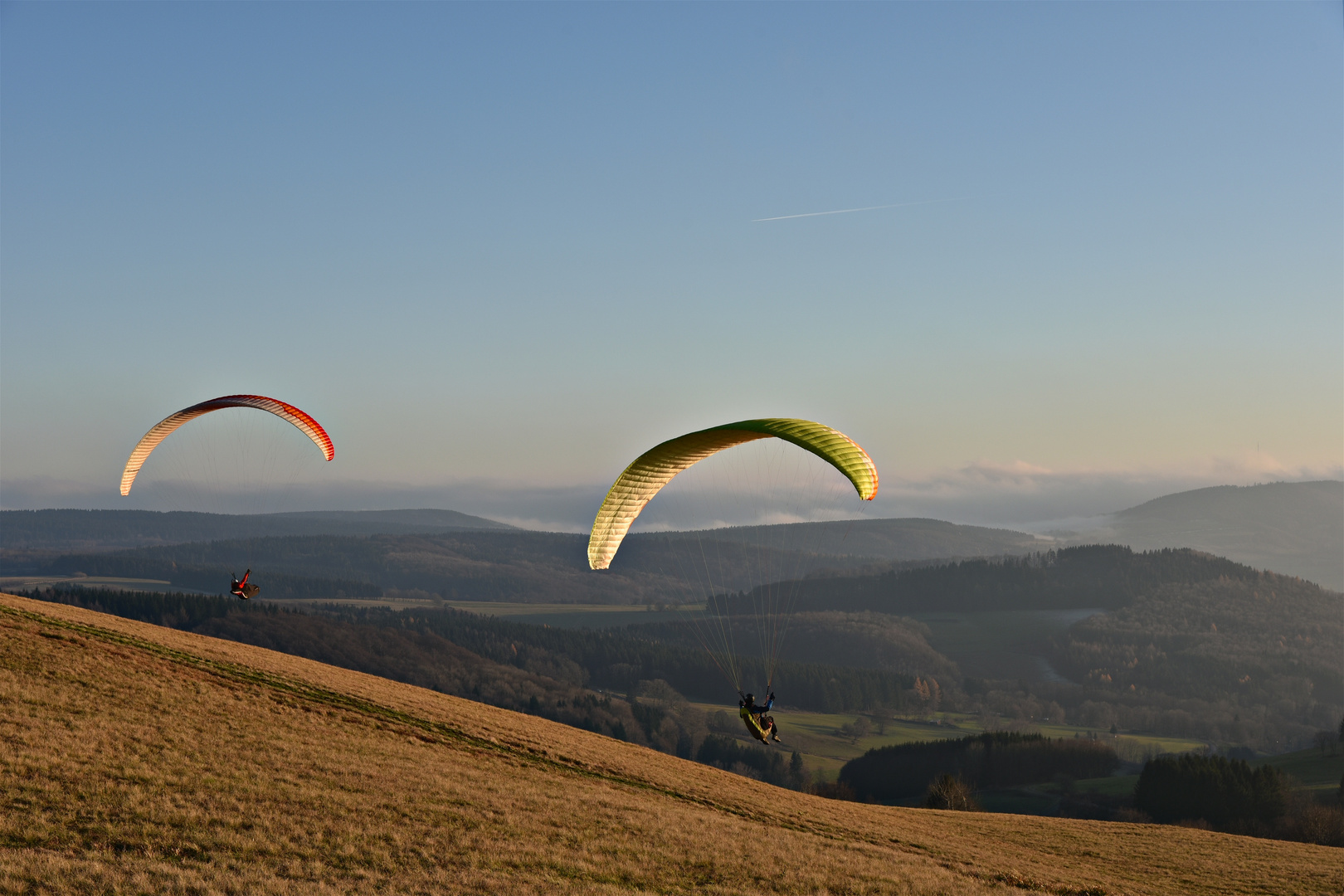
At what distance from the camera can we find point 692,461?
23562 mm

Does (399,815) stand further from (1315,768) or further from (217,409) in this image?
(1315,768)

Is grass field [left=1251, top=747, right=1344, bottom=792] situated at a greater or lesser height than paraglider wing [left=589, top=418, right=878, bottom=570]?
lesser

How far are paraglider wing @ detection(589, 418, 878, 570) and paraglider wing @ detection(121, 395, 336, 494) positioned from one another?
12097mm

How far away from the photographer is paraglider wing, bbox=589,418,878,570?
20.6m

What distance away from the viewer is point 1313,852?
116ft

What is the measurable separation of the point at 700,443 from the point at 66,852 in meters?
14.4

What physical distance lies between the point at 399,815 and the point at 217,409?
16.7m

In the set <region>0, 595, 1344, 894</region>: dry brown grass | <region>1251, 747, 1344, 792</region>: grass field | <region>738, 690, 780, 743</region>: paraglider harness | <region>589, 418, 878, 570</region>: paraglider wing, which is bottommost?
<region>1251, 747, 1344, 792</region>: grass field

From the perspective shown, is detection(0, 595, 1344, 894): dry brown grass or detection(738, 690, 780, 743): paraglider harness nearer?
detection(0, 595, 1344, 894): dry brown grass

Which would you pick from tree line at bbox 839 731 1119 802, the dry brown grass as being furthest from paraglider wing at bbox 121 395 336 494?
tree line at bbox 839 731 1119 802

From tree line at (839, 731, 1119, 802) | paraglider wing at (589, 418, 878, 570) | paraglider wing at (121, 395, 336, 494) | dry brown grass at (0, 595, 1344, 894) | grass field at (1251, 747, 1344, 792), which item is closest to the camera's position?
dry brown grass at (0, 595, 1344, 894)

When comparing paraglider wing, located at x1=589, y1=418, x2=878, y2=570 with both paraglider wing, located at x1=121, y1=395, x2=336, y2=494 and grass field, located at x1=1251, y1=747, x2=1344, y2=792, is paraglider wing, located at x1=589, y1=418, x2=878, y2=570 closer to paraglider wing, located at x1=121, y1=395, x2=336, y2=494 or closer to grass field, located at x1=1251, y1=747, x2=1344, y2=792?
paraglider wing, located at x1=121, y1=395, x2=336, y2=494

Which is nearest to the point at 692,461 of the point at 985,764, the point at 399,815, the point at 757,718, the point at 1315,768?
the point at 757,718

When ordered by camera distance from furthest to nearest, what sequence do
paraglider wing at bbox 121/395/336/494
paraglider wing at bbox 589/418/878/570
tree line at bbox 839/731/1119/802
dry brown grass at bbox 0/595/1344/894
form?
tree line at bbox 839/731/1119/802, paraglider wing at bbox 121/395/336/494, paraglider wing at bbox 589/418/878/570, dry brown grass at bbox 0/595/1344/894
